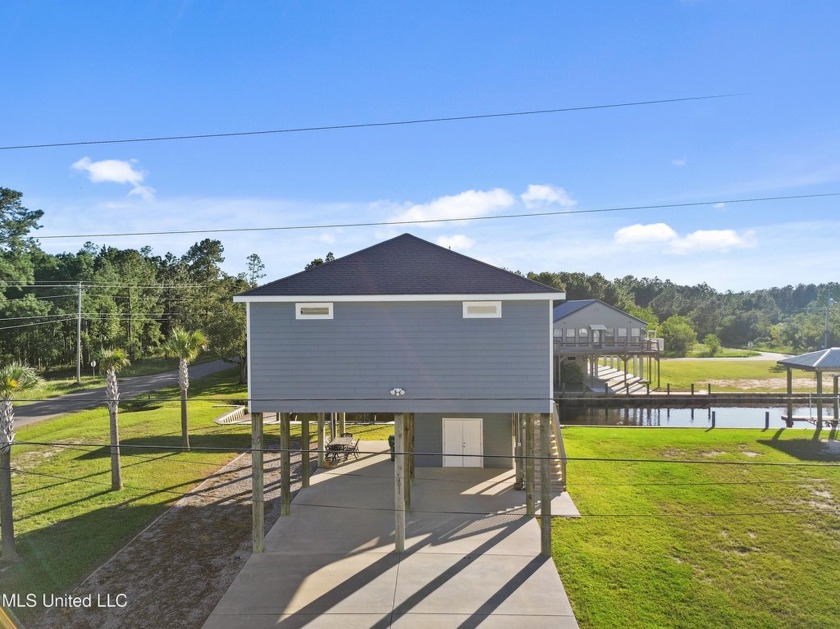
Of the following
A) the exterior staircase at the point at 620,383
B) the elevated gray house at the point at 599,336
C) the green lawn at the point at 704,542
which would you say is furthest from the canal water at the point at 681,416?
the green lawn at the point at 704,542

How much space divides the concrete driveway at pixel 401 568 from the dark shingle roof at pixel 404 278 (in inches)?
226

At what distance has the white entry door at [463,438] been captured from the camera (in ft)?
55.2

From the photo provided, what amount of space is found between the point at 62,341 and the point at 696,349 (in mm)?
64129

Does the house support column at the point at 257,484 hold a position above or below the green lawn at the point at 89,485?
above

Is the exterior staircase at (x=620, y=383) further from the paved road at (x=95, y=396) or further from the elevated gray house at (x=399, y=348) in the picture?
the paved road at (x=95, y=396)

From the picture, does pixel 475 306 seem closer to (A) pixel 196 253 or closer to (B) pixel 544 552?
(B) pixel 544 552

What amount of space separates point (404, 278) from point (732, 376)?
124ft

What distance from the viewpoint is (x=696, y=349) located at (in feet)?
184

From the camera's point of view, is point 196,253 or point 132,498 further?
point 196,253

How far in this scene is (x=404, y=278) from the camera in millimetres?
11055

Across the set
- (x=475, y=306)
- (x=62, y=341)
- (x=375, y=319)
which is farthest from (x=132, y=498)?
(x=62, y=341)

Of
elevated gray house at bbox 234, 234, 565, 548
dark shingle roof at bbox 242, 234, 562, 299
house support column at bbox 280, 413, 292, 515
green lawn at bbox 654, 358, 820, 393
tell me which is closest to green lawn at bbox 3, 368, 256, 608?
house support column at bbox 280, 413, 292, 515

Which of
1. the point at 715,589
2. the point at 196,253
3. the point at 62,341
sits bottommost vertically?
the point at 715,589

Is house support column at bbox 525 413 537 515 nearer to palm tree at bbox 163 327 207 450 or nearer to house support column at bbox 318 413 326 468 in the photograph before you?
house support column at bbox 318 413 326 468
